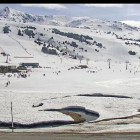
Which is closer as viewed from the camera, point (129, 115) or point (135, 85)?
point (129, 115)

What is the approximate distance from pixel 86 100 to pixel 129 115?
35.7ft

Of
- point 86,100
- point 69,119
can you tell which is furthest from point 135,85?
point 69,119

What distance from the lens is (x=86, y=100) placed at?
43.1m

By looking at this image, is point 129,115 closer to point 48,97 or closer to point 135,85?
point 48,97

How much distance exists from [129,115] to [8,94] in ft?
72.8

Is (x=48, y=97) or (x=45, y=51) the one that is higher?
(x=45, y=51)

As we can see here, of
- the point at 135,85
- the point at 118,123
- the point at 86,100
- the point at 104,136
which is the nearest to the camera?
the point at 104,136

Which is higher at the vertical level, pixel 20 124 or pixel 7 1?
pixel 7 1

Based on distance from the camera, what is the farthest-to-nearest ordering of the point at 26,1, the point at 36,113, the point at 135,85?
the point at 135,85, the point at 36,113, the point at 26,1

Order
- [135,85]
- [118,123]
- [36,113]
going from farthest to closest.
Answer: [135,85] < [36,113] < [118,123]

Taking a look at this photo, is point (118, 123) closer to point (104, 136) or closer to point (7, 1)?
point (104, 136)

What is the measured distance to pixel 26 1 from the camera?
525 cm

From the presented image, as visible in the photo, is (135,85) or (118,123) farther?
(135,85)

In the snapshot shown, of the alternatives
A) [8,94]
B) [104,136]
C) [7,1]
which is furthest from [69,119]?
[7,1]
